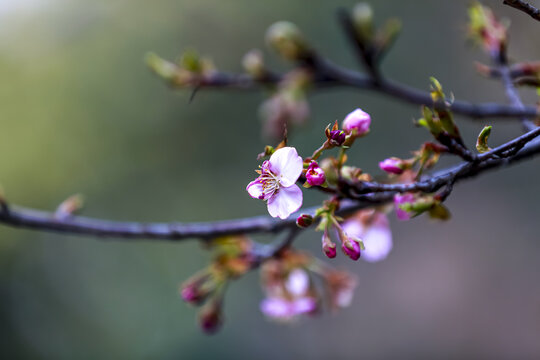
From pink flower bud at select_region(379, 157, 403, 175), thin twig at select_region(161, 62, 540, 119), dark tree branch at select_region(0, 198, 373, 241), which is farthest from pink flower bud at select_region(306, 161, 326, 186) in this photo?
thin twig at select_region(161, 62, 540, 119)

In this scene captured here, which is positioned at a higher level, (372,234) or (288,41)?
(288,41)

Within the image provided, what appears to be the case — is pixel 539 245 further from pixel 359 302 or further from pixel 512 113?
pixel 512 113

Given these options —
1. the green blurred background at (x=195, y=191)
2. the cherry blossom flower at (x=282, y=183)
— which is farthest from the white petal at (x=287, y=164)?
the green blurred background at (x=195, y=191)

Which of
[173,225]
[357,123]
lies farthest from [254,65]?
[357,123]

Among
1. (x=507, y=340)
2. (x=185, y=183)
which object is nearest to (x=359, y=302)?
(x=507, y=340)

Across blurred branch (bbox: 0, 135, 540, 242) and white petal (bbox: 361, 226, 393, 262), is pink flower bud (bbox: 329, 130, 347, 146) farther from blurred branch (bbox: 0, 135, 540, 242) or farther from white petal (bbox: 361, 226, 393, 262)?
white petal (bbox: 361, 226, 393, 262)

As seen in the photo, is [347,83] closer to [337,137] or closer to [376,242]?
[376,242]
